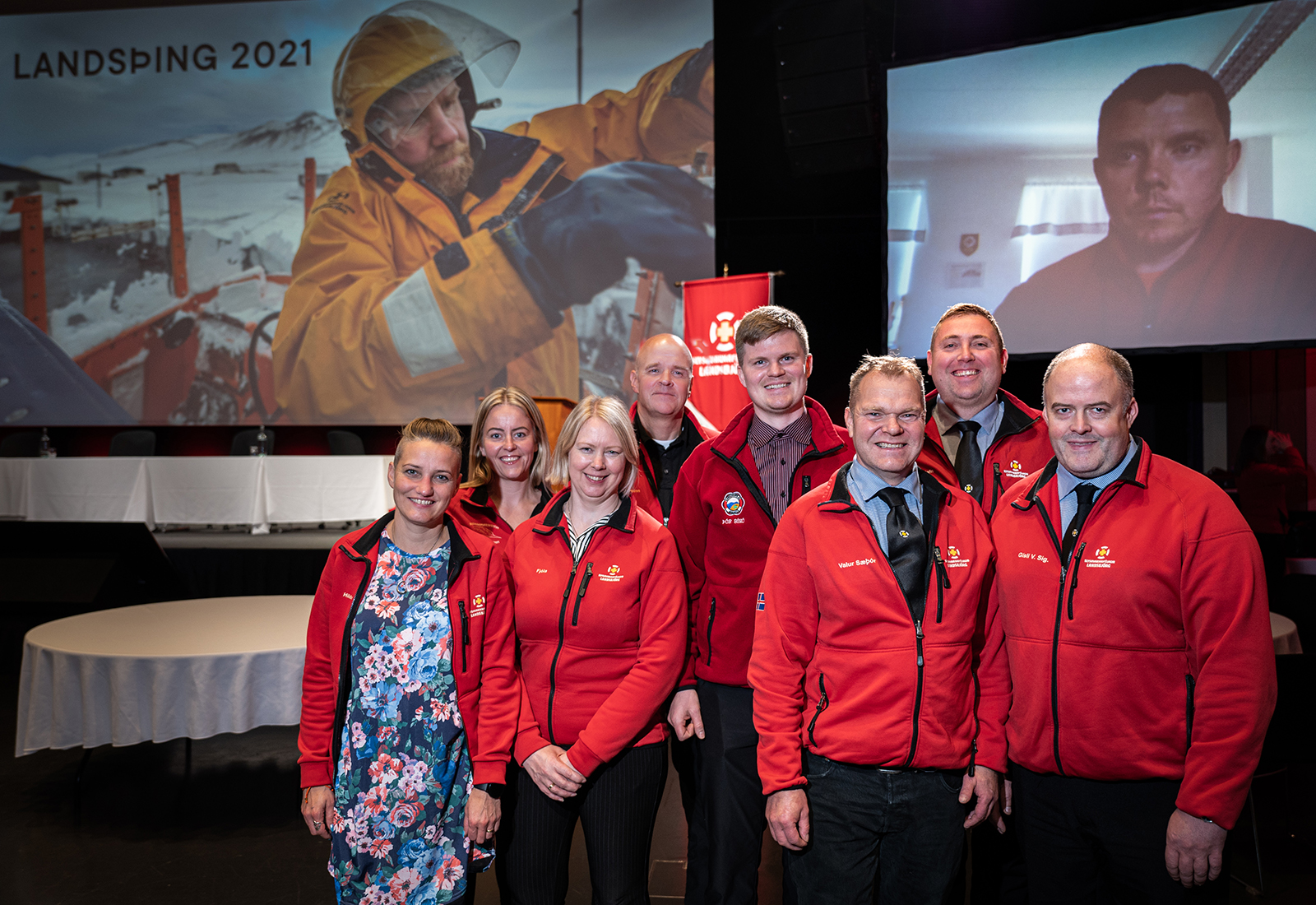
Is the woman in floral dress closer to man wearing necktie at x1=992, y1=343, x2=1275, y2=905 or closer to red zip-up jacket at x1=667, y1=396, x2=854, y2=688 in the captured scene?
red zip-up jacket at x1=667, y1=396, x2=854, y2=688

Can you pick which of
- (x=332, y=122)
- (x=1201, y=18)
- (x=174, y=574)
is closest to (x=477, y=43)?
(x=332, y=122)

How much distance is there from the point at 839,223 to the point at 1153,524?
5.32 meters

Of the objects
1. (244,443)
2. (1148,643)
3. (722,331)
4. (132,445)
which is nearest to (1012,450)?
(1148,643)

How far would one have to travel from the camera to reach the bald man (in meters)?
2.73

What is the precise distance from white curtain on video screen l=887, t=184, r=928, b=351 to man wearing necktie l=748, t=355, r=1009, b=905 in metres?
3.94

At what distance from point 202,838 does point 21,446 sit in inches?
272

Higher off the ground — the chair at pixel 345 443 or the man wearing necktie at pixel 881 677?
the chair at pixel 345 443

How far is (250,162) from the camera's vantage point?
7914 millimetres

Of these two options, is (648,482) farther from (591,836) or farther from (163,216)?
(163,216)

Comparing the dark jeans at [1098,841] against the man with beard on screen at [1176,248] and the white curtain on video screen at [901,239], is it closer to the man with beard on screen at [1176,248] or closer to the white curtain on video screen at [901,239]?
the man with beard on screen at [1176,248]

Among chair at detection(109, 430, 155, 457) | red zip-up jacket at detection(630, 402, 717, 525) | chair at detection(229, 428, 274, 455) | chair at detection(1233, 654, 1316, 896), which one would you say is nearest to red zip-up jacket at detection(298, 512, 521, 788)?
red zip-up jacket at detection(630, 402, 717, 525)

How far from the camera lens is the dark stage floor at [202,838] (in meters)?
2.78

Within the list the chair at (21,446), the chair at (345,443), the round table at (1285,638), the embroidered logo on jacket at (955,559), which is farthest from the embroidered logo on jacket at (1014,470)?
the chair at (21,446)

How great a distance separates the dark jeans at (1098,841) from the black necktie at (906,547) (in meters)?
0.49
